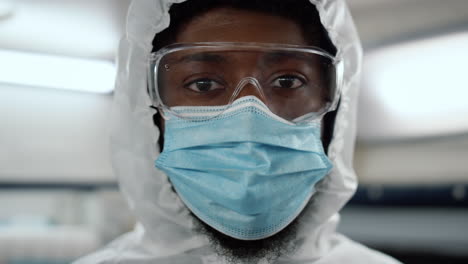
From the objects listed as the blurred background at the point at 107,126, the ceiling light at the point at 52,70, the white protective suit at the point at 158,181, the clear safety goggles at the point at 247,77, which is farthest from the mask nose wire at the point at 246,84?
the ceiling light at the point at 52,70

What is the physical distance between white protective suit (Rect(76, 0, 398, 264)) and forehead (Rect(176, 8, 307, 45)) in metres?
0.09

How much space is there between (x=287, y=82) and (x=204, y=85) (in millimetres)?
196

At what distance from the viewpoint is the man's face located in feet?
3.05

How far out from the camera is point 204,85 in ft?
3.23

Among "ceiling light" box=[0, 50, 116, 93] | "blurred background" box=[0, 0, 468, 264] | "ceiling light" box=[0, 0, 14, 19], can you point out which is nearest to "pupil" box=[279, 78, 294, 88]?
"blurred background" box=[0, 0, 468, 264]

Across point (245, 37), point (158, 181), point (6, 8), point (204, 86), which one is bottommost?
point (158, 181)

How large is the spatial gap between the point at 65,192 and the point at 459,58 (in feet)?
9.78

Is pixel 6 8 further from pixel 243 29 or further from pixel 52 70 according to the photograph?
pixel 243 29

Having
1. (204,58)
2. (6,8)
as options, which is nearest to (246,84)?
(204,58)

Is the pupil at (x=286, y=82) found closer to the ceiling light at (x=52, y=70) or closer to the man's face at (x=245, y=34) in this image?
the man's face at (x=245, y=34)

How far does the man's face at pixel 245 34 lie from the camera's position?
3.05 feet

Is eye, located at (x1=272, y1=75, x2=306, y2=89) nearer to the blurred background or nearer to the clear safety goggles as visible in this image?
the clear safety goggles

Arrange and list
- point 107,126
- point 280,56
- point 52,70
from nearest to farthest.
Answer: point 280,56 → point 107,126 → point 52,70

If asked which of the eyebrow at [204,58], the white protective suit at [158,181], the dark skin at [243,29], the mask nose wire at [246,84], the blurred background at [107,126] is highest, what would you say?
the dark skin at [243,29]
